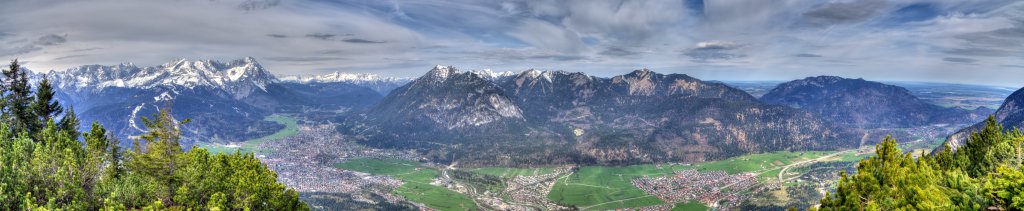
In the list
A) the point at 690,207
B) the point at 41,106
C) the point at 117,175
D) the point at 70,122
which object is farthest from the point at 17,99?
the point at 690,207

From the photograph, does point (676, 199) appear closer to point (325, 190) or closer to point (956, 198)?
point (325, 190)

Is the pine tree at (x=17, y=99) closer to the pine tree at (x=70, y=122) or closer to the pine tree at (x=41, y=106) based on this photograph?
the pine tree at (x=41, y=106)

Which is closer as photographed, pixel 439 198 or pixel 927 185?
pixel 927 185

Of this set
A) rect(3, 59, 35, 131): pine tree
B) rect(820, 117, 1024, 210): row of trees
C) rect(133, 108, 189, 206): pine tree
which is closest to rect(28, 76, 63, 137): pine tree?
rect(3, 59, 35, 131): pine tree

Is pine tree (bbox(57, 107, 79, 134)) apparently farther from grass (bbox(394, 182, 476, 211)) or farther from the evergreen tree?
grass (bbox(394, 182, 476, 211))

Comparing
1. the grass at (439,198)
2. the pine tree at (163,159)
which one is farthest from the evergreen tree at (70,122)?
the grass at (439,198)

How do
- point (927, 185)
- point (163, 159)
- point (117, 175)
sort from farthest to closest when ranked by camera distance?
1. point (163, 159)
2. point (117, 175)
3. point (927, 185)

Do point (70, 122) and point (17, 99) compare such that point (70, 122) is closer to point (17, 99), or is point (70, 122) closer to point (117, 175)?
point (17, 99)
